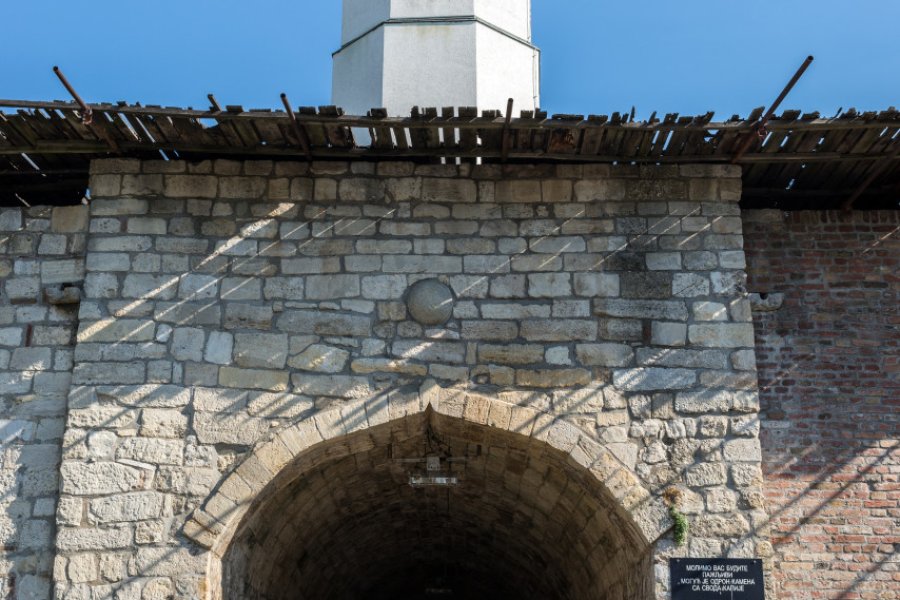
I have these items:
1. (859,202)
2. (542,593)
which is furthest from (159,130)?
(542,593)

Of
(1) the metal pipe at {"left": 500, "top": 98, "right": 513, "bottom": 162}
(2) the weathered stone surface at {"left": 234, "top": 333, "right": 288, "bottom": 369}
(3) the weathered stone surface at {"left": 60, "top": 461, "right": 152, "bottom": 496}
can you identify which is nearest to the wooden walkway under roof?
(1) the metal pipe at {"left": 500, "top": 98, "right": 513, "bottom": 162}

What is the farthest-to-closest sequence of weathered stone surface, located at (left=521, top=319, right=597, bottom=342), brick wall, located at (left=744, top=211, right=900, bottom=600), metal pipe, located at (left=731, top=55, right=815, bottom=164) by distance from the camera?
1. brick wall, located at (left=744, top=211, right=900, bottom=600)
2. weathered stone surface, located at (left=521, top=319, right=597, bottom=342)
3. metal pipe, located at (left=731, top=55, right=815, bottom=164)

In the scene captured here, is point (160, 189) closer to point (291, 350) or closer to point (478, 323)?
point (291, 350)

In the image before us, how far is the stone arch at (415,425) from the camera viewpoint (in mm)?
5820

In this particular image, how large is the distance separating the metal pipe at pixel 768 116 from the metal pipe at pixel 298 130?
2821 mm

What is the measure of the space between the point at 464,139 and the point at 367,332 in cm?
141

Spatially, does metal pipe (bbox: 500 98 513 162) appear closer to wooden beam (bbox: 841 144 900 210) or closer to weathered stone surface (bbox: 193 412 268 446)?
weathered stone surface (bbox: 193 412 268 446)

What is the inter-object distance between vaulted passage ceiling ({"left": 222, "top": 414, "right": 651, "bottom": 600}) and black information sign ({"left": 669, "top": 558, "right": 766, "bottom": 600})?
0.91 ft

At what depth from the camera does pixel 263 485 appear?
591 cm

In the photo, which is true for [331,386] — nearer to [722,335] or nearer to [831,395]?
[722,335]

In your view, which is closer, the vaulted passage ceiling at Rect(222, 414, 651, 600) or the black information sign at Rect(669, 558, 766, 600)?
the black information sign at Rect(669, 558, 766, 600)

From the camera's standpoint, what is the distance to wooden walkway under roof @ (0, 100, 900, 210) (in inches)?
227

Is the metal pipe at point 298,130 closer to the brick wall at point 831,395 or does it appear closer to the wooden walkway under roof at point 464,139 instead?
the wooden walkway under roof at point 464,139

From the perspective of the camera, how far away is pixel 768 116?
5.75 meters
